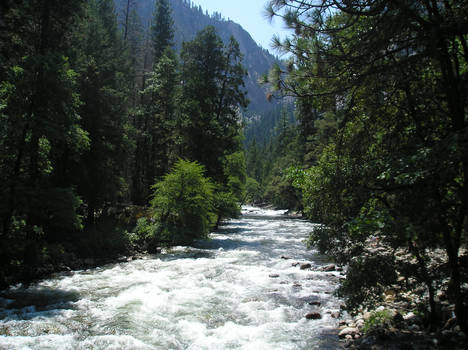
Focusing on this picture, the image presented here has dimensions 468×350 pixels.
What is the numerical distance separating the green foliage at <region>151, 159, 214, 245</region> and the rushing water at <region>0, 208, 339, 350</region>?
3.15 m

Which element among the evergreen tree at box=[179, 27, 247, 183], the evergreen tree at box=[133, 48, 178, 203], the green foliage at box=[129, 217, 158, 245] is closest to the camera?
the green foliage at box=[129, 217, 158, 245]

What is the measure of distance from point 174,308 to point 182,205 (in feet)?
27.7

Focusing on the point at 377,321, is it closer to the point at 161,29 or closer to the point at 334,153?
the point at 334,153

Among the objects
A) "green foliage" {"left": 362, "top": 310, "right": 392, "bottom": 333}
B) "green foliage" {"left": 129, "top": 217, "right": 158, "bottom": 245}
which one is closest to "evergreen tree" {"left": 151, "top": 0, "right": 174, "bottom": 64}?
"green foliage" {"left": 129, "top": 217, "right": 158, "bottom": 245}

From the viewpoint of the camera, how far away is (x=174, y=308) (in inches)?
347

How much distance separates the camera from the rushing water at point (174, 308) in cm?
679

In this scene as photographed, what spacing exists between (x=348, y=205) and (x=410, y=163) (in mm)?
1936

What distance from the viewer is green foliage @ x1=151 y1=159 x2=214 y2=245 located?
669 inches

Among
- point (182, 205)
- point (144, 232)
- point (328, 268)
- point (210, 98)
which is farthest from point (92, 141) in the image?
point (328, 268)

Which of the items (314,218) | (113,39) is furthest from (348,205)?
(113,39)

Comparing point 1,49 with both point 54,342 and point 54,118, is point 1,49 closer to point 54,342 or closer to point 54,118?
point 54,118

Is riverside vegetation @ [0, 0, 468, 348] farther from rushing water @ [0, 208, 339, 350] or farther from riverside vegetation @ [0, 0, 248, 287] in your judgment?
rushing water @ [0, 208, 339, 350]

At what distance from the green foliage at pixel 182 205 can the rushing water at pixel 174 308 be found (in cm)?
315

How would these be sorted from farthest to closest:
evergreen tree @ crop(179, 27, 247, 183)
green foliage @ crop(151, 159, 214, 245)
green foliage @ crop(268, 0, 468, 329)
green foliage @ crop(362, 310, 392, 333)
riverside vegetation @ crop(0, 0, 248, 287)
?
evergreen tree @ crop(179, 27, 247, 183)
green foliage @ crop(151, 159, 214, 245)
riverside vegetation @ crop(0, 0, 248, 287)
green foliage @ crop(362, 310, 392, 333)
green foliage @ crop(268, 0, 468, 329)
